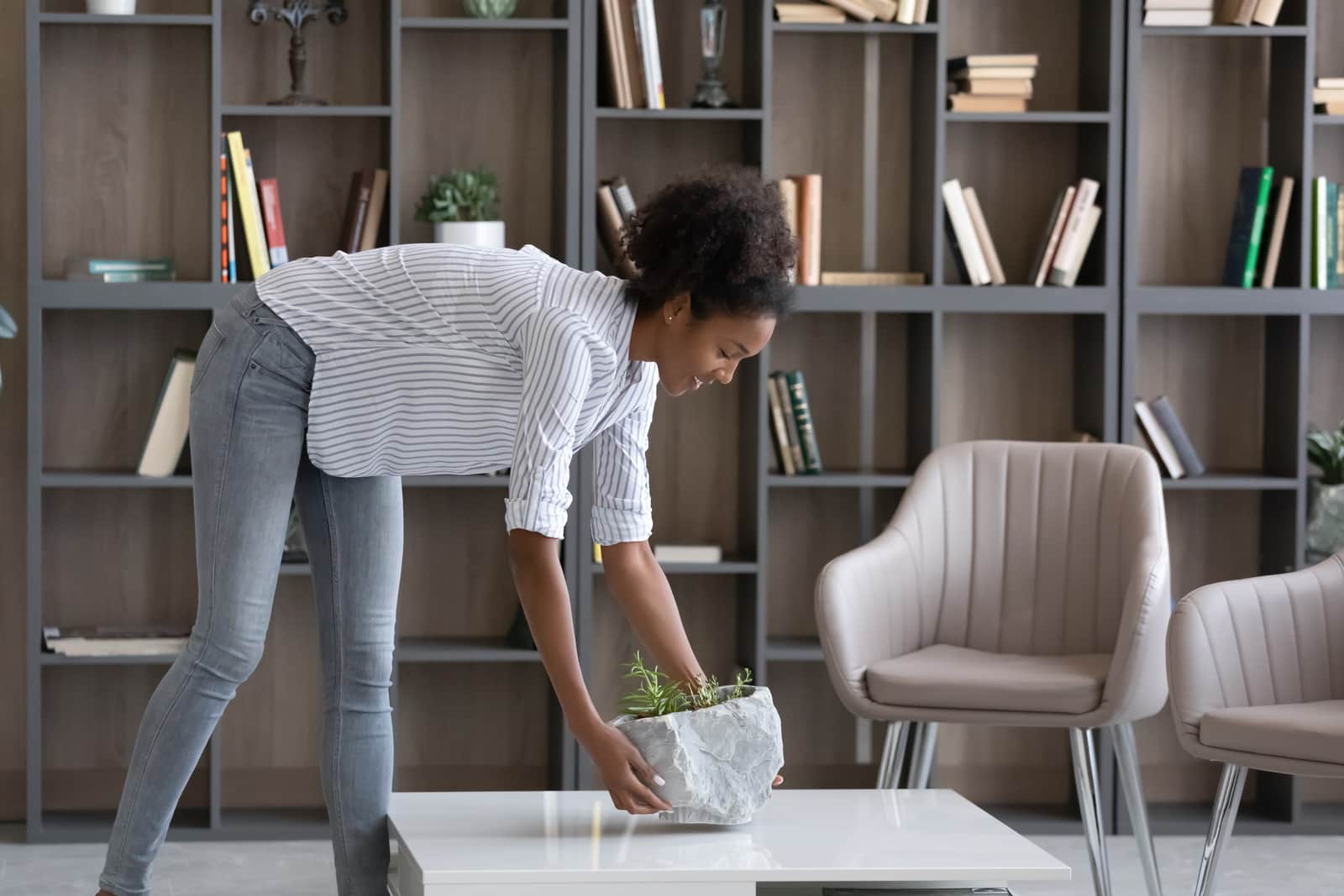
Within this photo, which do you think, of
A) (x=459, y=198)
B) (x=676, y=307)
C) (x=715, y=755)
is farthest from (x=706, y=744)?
(x=459, y=198)

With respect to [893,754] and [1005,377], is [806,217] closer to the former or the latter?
[1005,377]

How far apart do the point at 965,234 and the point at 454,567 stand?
4.39ft

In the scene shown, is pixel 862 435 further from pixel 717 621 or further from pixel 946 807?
pixel 946 807

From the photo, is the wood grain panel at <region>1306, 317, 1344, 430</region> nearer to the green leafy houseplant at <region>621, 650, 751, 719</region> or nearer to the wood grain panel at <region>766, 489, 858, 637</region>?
the wood grain panel at <region>766, 489, 858, 637</region>

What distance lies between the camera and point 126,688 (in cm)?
339

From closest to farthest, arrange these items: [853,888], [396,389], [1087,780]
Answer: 1. [853,888]
2. [396,389]
3. [1087,780]

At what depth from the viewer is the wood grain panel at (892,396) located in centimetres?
355

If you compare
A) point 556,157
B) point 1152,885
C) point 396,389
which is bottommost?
point 1152,885

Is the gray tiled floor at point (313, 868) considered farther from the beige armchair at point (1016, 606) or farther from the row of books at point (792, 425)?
the row of books at point (792, 425)

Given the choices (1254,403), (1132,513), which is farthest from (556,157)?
(1254,403)

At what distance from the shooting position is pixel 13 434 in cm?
334

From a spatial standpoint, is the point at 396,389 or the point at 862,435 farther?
the point at 862,435

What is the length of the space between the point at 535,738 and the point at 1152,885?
1453 millimetres

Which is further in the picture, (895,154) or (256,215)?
(895,154)
